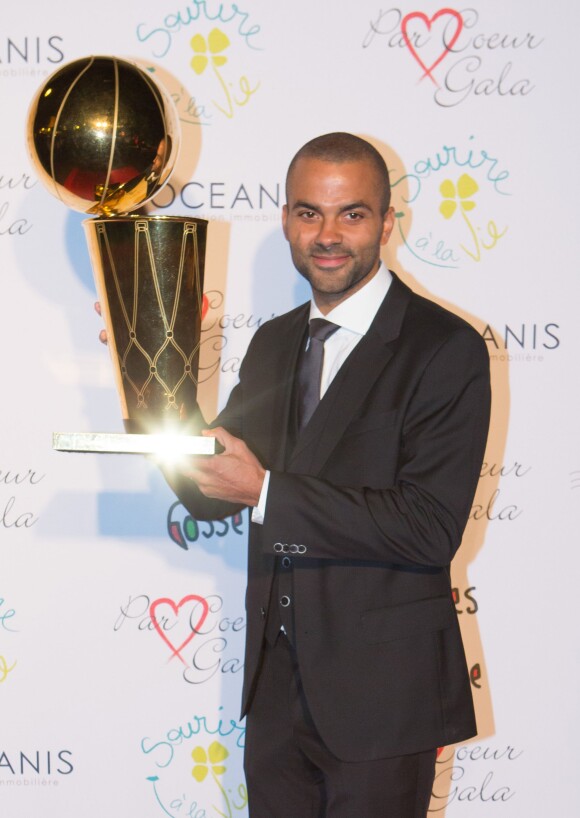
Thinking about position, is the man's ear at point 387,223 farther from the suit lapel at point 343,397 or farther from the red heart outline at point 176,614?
the red heart outline at point 176,614

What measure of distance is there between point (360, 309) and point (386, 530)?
1.51 ft

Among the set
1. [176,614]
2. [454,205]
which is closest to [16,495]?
[176,614]

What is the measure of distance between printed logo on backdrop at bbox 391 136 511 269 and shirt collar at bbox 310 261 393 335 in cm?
65

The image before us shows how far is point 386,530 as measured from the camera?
5.68 ft

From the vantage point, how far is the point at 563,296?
2562 millimetres

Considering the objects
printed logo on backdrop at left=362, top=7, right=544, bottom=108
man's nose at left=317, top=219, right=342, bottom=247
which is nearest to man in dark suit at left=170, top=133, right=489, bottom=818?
man's nose at left=317, top=219, right=342, bottom=247

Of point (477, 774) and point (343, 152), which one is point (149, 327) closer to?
point (343, 152)

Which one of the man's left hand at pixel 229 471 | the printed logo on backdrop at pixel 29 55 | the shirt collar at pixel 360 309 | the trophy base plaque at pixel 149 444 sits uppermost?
the printed logo on backdrop at pixel 29 55

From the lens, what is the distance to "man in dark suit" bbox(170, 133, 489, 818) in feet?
5.70

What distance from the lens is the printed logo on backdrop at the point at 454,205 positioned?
2537mm

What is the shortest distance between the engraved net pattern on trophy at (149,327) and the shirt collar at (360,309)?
0.30m

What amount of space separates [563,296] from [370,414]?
985 mm

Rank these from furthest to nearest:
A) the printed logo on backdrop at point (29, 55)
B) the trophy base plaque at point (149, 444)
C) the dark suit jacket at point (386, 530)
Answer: the printed logo on backdrop at point (29, 55) < the dark suit jacket at point (386, 530) < the trophy base plaque at point (149, 444)

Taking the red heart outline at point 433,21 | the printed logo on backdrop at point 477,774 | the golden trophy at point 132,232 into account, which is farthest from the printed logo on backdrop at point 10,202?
the printed logo on backdrop at point 477,774
